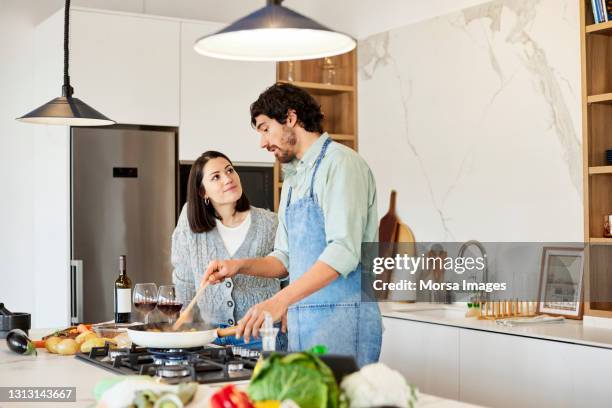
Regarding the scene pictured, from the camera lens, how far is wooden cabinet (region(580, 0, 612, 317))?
3717 millimetres

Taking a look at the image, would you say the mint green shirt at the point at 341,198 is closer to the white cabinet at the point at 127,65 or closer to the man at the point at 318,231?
the man at the point at 318,231

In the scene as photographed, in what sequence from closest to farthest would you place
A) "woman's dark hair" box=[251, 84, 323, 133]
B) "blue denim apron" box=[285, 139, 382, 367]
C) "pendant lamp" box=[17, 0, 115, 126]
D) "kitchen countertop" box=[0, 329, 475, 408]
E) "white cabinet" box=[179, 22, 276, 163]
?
1. "kitchen countertop" box=[0, 329, 475, 408]
2. "blue denim apron" box=[285, 139, 382, 367]
3. "woman's dark hair" box=[251, 84, 323, 133]
4. "pendant lamp" box=[17, 0, 115, 126]
5. "white cabinet" box=[179, 22, 276, 163]

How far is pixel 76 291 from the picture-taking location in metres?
4.62

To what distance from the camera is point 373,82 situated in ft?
17.7

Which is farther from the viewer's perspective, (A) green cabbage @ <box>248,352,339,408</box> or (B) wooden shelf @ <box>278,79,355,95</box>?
(B) wooden shelf @ <box>278,79,355,95</box>

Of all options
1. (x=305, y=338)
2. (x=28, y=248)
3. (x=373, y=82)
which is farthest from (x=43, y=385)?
(x=373, y=82)

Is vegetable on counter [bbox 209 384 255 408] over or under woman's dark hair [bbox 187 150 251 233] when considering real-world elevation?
under

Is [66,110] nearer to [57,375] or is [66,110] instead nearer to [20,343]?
[20,343]

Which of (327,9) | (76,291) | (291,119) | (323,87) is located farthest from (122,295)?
(327,9)

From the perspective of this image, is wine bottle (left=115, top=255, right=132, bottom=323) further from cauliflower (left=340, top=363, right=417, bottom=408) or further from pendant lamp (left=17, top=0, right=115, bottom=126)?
cauliflower (left=340, top=363, right=417, bottom=408)

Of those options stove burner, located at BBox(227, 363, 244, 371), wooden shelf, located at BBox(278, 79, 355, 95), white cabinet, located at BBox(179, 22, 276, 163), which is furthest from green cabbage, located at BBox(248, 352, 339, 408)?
wooden shelf, located at BBox(278, 79, 355, 95)

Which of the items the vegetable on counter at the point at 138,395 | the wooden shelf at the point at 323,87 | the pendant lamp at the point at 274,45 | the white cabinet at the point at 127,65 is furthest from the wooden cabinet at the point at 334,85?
the vegetable on counter at the point at 138,395

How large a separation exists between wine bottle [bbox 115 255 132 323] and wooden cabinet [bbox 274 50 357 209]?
7.43 feet

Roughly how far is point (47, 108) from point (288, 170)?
959 mm
